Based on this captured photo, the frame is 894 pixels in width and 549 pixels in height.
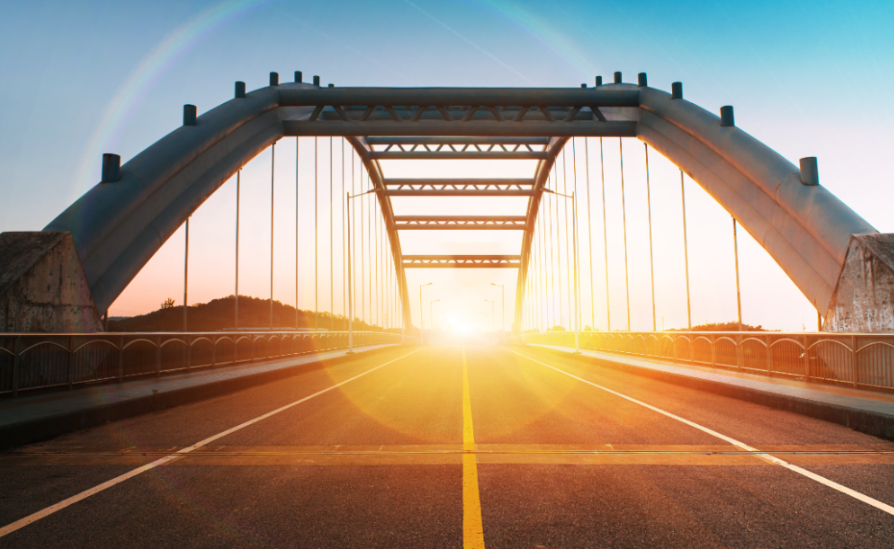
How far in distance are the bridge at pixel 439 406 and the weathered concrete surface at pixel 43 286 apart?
56mm

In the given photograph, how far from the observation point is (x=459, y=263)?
255 feet

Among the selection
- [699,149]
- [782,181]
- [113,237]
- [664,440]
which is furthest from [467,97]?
Answer: [664,440]

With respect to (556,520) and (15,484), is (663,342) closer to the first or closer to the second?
(556,520)

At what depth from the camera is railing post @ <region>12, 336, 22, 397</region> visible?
351 inches

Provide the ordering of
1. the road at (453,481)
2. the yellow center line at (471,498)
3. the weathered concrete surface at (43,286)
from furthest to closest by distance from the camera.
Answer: the weathered concrete surface at (43,286) → the road at (453,481) → the yellow center line at (471,498)

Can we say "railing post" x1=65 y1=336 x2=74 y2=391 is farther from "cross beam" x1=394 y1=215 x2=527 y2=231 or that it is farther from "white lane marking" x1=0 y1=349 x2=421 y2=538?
"cross beam" x1=394 y1=215 x2=527 y2=231

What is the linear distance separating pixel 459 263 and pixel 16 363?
228 feet

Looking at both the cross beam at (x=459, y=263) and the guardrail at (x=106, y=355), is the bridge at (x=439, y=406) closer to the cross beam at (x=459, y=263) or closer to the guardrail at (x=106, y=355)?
the guardrail at (x=106, y=355)

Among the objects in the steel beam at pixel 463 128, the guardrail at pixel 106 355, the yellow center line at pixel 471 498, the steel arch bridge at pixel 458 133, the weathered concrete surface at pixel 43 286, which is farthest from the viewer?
the steel beam at pixel 463 128

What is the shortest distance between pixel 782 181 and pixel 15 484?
1695 cm

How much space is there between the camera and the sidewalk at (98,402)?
6.84 metres

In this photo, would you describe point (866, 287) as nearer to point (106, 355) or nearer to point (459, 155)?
point (106, 355)

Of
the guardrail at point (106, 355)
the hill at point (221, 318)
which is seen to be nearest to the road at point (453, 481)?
the guardrail at point (106, 355)

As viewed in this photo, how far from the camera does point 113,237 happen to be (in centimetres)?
1434
